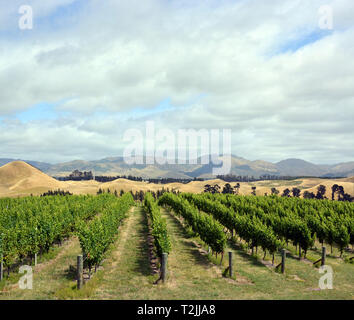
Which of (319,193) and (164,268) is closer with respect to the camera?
(164,268)

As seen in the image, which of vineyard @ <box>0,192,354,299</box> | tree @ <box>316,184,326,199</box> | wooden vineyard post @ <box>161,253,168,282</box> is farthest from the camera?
tree @ <box>316,184,326,199</box>

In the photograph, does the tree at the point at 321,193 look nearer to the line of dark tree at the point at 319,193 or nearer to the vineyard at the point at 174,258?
the line of dark tree at the point at 319,193

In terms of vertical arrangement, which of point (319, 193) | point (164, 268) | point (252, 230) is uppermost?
point (252, 230)

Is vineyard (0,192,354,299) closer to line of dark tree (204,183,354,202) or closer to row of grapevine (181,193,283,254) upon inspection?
row of grapevine (181,193,283,254)

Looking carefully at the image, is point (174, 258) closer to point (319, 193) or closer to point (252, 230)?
point (252, 230)

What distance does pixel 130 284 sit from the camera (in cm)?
1792

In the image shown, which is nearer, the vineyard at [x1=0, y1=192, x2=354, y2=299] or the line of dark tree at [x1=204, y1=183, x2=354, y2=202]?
the vineyard at [x1=0, y1=192, x2=354, y2=299]

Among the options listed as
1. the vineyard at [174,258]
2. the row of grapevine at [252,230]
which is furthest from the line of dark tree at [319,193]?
the vineyard at [174,258]

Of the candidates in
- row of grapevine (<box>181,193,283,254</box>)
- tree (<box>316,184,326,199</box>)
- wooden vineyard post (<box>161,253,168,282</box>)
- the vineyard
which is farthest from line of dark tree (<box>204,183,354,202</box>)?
wooden vineyard post (<box>161,253,168,282</box>)

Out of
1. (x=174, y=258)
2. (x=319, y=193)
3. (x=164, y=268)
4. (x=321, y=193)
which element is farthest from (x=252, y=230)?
(x=321, y=193)

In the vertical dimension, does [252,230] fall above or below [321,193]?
above

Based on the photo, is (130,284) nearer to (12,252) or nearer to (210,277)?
(210,277)
